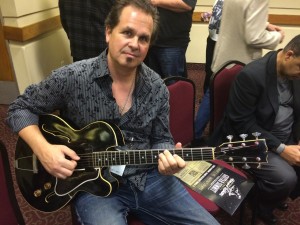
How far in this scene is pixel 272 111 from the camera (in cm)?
165

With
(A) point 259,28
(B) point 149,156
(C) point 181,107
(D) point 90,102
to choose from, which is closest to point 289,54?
(A) point 259,28

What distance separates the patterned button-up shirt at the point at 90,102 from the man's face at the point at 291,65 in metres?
0.76

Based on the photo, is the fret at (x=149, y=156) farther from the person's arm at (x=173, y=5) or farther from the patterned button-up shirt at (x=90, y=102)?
the person's arm at (x=173, y=5)

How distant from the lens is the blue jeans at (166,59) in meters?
2.30

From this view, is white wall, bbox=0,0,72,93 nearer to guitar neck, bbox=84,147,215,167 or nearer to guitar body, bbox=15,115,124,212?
guitar body, bbox=15,115,124,212

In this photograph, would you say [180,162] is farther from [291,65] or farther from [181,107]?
[291,65]

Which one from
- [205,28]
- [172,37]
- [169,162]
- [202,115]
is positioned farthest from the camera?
[205,28]

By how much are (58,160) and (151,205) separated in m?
0.43

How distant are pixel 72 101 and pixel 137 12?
45 centimetres

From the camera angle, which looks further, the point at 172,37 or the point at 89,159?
the point at 172,37

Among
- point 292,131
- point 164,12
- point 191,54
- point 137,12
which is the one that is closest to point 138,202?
point 137,12

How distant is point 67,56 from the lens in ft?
11.5

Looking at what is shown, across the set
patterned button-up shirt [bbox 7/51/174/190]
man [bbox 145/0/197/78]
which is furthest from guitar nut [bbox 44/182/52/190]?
man [bbox 145/0/197/78]

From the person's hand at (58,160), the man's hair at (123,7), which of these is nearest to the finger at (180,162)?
the person's hand at (58,160)
